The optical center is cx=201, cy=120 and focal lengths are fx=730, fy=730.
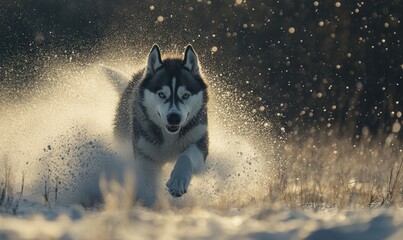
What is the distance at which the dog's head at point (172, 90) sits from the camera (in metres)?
5.99

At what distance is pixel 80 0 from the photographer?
922 inches

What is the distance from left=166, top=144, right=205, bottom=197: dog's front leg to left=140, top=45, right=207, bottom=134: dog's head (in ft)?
0.83

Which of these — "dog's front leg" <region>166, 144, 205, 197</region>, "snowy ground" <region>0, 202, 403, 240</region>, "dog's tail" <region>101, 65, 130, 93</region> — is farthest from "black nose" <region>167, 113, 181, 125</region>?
"snowy ground" <region>0, 202, 403, 240</region>

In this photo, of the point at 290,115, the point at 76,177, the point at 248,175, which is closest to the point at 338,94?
the point at 290,115

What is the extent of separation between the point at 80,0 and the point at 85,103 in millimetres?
15157

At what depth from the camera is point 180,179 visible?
5.21 m

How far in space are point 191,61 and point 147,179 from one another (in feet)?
4.05

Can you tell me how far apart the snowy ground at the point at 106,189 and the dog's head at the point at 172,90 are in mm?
581

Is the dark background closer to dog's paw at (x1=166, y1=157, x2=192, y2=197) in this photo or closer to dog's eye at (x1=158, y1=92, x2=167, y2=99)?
dog's eye at (x1=158, y1=92, x2=167, y2=99)

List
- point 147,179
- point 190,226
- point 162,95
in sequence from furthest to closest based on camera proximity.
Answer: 1. point 162,95
2. point 147,179
3. point 190,226

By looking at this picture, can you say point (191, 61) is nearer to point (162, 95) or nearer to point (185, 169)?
point (162, 95)

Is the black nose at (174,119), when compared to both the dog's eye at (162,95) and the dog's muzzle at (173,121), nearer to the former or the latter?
the dog's muzzle at (173,121)

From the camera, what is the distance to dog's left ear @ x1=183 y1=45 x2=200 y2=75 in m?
6.68

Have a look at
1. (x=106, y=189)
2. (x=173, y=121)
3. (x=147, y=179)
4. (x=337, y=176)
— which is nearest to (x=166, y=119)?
(x=173, y=121)
